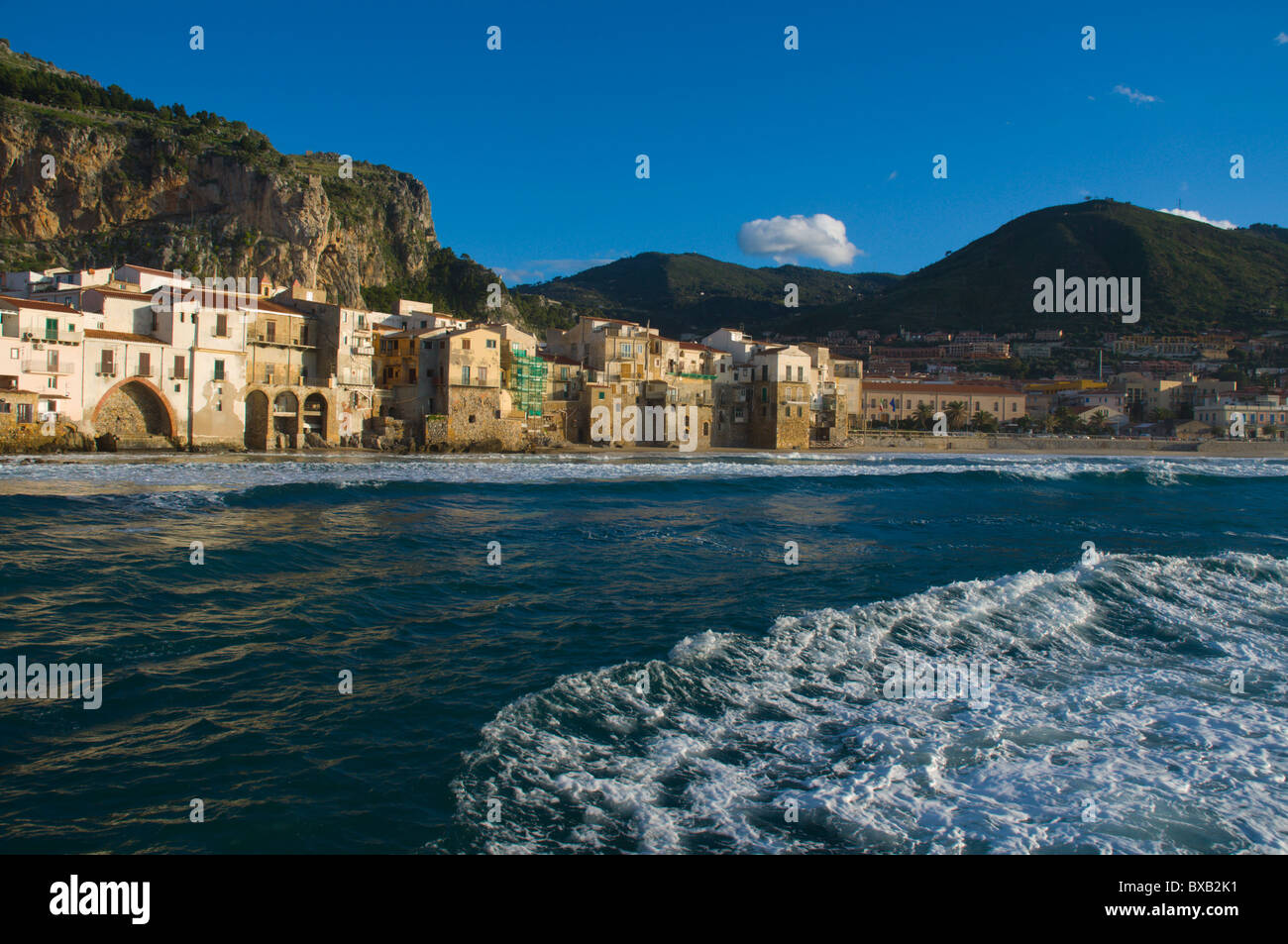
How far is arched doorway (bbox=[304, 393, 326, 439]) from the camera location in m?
41.9

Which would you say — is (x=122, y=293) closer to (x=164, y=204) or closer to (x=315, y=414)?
(x=315, y=414)

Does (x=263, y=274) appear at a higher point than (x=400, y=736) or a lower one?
higher

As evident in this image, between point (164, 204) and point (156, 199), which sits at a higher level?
point (156, 199)

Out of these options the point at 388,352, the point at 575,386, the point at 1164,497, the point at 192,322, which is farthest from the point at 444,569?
the point at 575,386

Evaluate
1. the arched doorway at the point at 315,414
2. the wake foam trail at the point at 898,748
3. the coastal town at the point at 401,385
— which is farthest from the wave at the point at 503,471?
the wake foam trail at the point at 898,748

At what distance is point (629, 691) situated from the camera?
7.18 metres

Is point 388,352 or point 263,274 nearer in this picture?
point 388,352

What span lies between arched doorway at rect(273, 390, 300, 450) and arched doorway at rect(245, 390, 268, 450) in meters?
0.64

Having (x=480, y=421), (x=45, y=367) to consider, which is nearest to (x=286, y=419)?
(x=480, y=421)

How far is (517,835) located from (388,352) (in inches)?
1780

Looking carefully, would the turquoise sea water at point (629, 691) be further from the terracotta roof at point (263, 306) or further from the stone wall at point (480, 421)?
the stone wall at point (480, 421)

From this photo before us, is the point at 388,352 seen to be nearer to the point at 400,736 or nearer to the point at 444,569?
the point at 444,569

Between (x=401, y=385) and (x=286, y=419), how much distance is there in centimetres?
669

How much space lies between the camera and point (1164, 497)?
1148 inches
